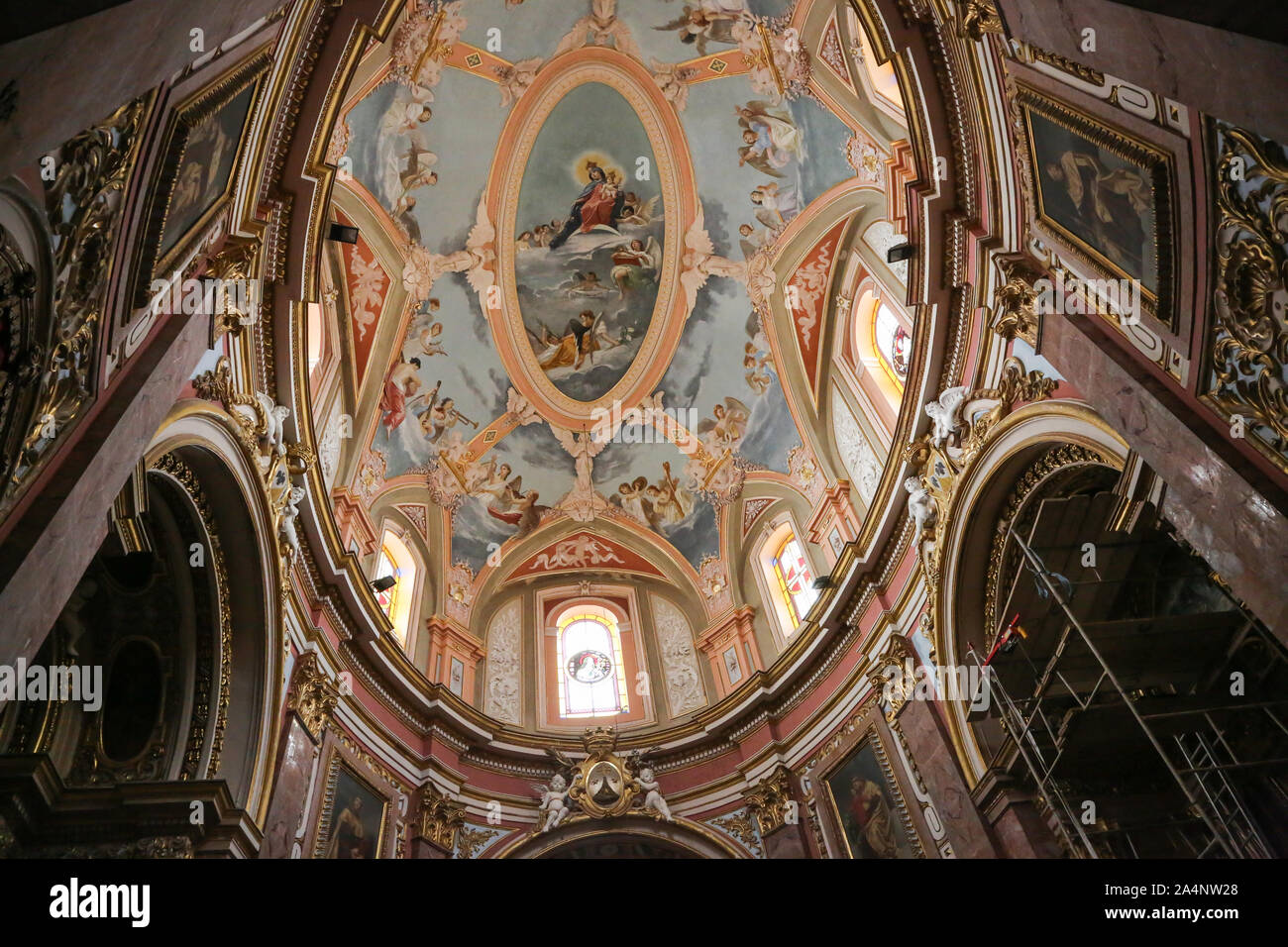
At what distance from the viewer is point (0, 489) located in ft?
15.8

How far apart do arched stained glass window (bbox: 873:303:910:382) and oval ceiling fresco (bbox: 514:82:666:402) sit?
208 inches

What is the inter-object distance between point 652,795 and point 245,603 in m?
7.71

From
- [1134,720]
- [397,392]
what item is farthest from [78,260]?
[397,392]

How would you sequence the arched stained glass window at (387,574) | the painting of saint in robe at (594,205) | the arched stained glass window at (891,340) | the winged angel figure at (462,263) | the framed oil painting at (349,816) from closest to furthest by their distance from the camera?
→ the framed oil painting at (349,816) → the arched stained glass window at (891,340) → the arched stained glass window at (387,574) → the winged angel figure at (462,263) → the painting of saint in robe at (594,205)

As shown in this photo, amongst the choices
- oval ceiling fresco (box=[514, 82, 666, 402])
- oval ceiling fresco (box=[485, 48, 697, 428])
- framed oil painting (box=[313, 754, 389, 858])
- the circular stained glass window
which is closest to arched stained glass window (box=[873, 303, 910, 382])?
oval ceiling fresco (box=[485, 48, 697, 428])

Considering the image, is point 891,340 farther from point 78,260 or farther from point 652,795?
point 78,260

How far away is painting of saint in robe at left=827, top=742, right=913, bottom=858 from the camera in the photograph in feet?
38.7

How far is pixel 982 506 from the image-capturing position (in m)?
10.6

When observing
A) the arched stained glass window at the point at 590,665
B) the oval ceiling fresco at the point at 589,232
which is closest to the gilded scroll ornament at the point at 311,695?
the arched stained glass window at the point at 590,665

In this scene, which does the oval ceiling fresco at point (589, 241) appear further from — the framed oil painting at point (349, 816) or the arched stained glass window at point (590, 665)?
the framed oil painting at point (349, 816)

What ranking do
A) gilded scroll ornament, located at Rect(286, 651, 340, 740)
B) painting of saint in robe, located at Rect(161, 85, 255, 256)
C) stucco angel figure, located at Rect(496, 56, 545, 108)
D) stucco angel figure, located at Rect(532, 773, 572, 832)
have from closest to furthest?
1. painting of saint in robe, located at Rect(161, 85, 255, 256)
2. gilded scroll ornament, located at Rect(286, 651, 340, 740)
3. stucco angel figure, located at Rect(532, 773, 572, 832)
4. stucco angel figure, located at Rect(496, 56, 545, 108)

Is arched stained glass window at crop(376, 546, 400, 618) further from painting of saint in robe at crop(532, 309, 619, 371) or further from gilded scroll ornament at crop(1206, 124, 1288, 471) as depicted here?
gilded scroll ornament at crop(1206, 124, 1288, 471)

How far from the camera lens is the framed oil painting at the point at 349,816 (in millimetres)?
10836

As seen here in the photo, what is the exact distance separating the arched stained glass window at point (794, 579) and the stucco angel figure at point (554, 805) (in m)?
4.99
